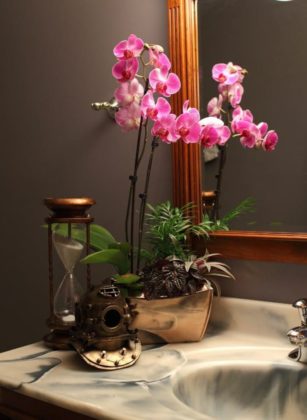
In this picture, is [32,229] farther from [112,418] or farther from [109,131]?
[112,418]

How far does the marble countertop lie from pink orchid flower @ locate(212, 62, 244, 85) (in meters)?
0.50

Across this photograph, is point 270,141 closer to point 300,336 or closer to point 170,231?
point 170,231

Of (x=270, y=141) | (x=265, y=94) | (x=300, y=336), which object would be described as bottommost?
(x=300, y=336)

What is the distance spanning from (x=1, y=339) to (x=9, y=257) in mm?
165

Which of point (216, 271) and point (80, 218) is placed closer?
point (80, 218)

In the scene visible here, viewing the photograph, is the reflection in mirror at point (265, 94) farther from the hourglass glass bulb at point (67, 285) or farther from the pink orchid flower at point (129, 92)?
the hourglass glass bulb at point (67, 285)

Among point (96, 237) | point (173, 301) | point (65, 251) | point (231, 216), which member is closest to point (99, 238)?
point (96, 237)

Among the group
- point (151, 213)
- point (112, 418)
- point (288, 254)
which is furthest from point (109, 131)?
point (112, 418)

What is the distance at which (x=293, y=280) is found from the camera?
42.8 inches

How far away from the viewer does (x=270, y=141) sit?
1131 mm

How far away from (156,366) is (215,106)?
24.7 inches

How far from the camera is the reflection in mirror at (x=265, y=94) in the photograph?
109 centimetres

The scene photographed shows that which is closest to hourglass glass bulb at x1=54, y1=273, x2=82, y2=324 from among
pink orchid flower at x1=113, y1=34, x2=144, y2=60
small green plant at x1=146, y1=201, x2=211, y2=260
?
small green plant at x1=146, y1=201, x2=211, y2=260

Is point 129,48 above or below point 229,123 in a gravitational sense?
above
